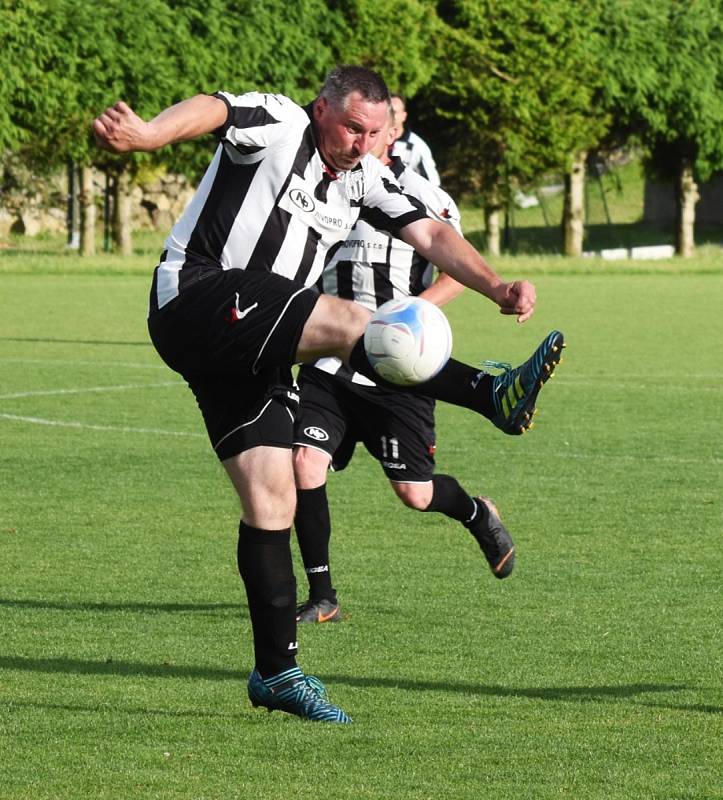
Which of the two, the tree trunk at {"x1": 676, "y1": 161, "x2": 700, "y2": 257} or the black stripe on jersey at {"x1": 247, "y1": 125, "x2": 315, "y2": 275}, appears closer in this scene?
the black stripe on jersey at {"x1": 247, "y1": 125, "x2": 315, "y2": 275}

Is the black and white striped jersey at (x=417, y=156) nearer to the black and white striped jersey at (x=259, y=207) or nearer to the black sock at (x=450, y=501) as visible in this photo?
the black sock at (x=450, y=501)

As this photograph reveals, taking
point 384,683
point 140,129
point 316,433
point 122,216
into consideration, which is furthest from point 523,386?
point 122,216

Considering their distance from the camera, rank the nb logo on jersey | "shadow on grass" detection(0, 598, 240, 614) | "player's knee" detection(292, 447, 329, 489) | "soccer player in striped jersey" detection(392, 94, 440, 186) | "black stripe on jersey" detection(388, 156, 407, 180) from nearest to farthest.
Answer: the nb logo on jersey < "shadow on grass" detection(0, 598, 240, 614) < "player's knee" detection(292, 447, 329, 489) < "black stripe on jersey" detection(388, 156, 407, 180) < "soccer player in striped jersey" detection(392, 94, 440, 186)

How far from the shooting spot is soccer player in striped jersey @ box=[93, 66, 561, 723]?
531 centimetres

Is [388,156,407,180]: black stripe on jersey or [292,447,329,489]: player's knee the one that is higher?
[388,156,407,180]: black stripe on jersey

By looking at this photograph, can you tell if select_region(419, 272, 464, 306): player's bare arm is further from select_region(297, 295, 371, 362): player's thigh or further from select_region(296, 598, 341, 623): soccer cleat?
select_region(297, 295, 371, 362): player's thigh

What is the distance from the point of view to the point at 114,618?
698 cm

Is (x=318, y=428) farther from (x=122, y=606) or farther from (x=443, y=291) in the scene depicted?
(x=122, y=606)

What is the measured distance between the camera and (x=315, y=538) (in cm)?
736

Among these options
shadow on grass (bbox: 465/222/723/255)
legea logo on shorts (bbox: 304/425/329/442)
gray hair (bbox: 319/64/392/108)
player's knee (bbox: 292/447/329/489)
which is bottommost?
shadow on grass (bbox: 465/222/723/255)

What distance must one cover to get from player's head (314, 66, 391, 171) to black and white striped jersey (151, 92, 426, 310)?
6 centimetres

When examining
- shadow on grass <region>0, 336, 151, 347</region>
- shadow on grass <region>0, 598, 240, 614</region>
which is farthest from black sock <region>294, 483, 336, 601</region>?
shadow on grass <region>0, 336, 151, 347</region>

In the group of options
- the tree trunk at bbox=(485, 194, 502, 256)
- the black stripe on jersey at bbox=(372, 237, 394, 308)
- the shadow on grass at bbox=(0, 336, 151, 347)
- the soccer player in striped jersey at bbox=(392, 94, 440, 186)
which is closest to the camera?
the black stripe on jersey at bbox=(372, 237, 394, 308)

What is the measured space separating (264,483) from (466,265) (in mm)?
1097
